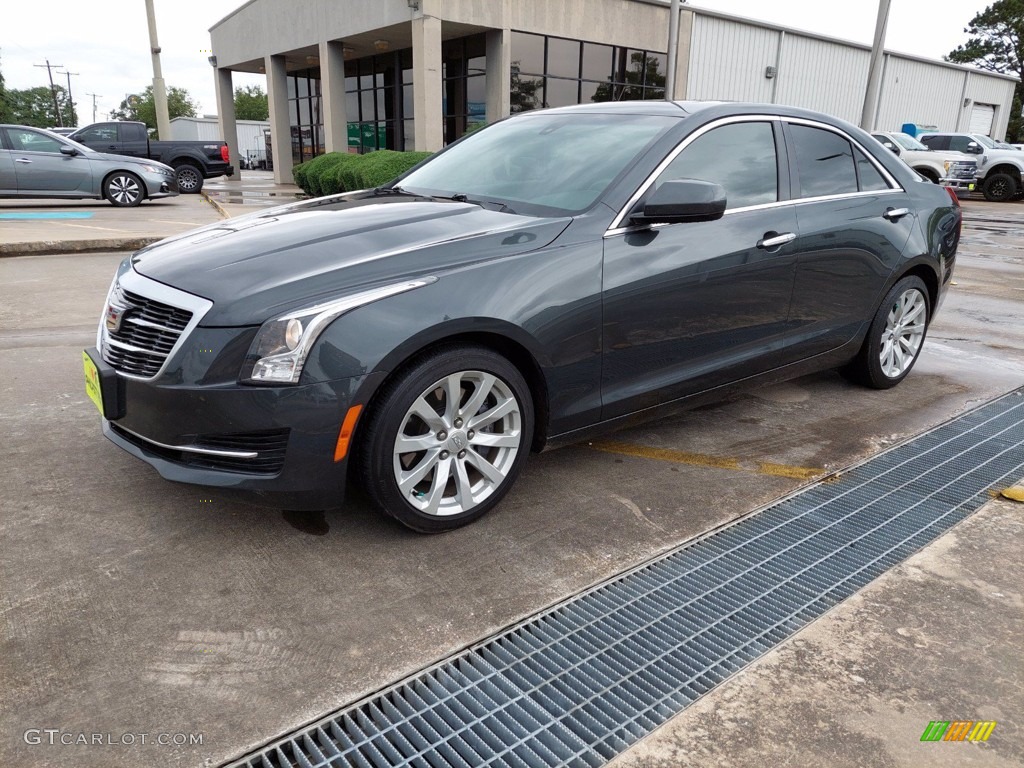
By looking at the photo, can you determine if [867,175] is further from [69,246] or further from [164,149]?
[164,149]

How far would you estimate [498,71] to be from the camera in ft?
70.9

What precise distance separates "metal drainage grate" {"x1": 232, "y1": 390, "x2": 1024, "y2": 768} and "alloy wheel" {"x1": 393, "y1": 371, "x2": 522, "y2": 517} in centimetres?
62

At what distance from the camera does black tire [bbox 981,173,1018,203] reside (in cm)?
2361

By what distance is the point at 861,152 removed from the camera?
14.8 feet

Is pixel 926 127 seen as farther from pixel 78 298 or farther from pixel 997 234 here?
pixel 78 298

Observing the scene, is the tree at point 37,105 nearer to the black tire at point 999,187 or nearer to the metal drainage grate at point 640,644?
the black tire at point 999,187

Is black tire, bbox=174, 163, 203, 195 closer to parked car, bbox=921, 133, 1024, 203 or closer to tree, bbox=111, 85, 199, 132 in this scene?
parked car, bbox=921, 133, 1024, 203

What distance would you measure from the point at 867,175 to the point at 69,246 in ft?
29.0

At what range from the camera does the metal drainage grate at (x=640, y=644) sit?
6.72 ft

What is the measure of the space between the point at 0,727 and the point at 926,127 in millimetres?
38071

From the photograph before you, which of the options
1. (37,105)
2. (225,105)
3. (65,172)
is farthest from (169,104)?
(65,172)

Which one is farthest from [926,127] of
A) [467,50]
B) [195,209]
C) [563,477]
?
[563,477]

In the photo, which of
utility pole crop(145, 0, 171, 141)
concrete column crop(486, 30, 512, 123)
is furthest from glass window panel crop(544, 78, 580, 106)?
utility pole crop(145, 0, 171, 141)

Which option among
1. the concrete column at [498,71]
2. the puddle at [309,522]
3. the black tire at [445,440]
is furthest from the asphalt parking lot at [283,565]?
the concrete column at [498,71]
